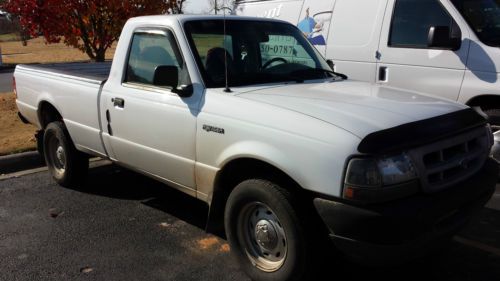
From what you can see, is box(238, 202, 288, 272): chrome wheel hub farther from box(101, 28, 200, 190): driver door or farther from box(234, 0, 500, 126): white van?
box(234, 0, 500, 126): white van

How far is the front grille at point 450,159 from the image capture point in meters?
2.85

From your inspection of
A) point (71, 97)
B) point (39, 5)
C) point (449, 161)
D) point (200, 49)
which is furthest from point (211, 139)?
point (39, 5)

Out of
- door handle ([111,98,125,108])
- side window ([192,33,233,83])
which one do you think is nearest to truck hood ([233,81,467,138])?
side window ([192,33,233,83])

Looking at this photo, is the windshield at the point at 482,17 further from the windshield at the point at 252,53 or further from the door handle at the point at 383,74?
the windshield at the point at 252,53

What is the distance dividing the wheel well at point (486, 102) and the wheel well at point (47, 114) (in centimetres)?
464

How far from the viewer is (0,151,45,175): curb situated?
20.8 ft

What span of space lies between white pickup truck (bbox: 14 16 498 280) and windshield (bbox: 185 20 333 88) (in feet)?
0.04

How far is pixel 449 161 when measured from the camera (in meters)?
3.05

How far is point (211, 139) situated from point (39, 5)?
612cm

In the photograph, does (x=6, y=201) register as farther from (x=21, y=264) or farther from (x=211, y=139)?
(x=211, y=139)

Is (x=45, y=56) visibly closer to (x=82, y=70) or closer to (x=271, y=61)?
(x=82, y=70)

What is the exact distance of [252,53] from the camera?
14.1 ft

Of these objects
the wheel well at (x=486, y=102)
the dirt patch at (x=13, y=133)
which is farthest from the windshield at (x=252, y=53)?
the dirt patch at (x=13, y=133)

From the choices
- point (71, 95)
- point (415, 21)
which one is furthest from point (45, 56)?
point (415, 21)
